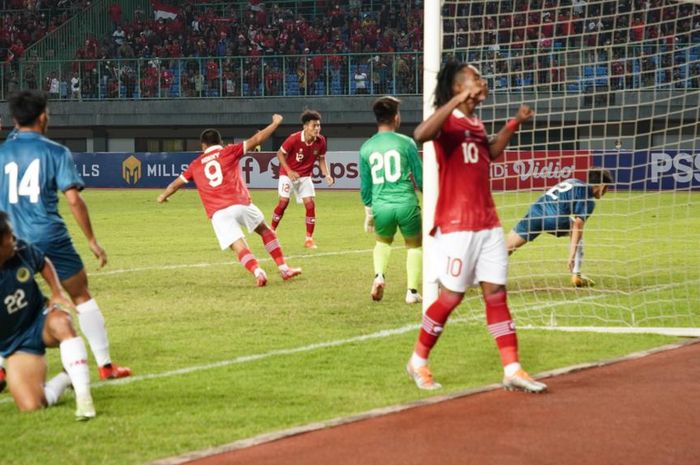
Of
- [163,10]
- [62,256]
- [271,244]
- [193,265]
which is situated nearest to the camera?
[62,256]

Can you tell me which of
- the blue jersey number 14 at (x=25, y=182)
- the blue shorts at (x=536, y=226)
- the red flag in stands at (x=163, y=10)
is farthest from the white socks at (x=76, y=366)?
the red flag in stands at (x=163, y=10)

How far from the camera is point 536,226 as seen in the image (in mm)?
13508

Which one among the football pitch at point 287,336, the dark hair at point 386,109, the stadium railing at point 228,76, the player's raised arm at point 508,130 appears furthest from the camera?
the stadium railing at point 228,76

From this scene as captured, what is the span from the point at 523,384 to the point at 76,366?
269 cm

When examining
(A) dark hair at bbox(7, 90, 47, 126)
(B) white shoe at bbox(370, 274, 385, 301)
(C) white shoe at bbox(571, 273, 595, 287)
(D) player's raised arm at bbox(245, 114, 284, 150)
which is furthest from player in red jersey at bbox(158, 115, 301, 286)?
(A) dark hair at bbox(7, 90, 47, 126)

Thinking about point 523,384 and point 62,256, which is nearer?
point 523,384

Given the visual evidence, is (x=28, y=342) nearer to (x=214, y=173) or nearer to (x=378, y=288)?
(x=378, y=288)

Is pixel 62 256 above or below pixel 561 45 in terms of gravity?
below

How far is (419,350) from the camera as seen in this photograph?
7.63 m

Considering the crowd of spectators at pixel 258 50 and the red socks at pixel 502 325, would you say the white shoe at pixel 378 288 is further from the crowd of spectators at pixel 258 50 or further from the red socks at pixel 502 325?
the crowd of spectators at pixel 258 50

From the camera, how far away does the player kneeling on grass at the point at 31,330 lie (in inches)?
274

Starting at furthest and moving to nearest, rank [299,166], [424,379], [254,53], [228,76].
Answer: [254,53], [228,76], [299,166], [424,379]

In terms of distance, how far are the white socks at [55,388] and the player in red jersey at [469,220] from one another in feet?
7.28

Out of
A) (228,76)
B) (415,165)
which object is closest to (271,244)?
(415,165)
